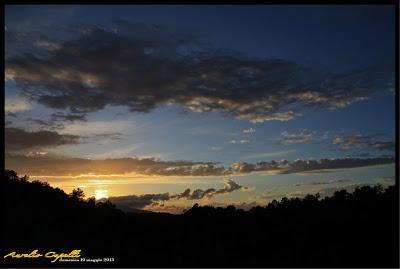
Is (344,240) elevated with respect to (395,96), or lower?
lower

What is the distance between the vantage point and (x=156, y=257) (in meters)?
26.5

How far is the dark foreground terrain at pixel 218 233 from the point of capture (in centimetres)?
2480

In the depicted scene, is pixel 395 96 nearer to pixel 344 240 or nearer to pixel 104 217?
pixel 344 240

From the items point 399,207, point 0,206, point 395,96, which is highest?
point 395,96

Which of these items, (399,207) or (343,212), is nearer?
(399,207)

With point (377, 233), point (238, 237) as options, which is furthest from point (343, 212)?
point (238, 237)

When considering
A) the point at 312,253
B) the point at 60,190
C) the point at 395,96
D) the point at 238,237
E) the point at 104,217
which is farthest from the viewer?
the point at 60,190

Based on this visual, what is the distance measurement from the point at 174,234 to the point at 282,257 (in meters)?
11.1

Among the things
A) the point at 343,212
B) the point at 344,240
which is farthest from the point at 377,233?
the point at 343,212

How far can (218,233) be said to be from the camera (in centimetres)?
3544

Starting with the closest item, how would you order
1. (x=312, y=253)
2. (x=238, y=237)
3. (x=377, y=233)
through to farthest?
(x=312, y=253), (x=377, y=233), (x=238, y=237)

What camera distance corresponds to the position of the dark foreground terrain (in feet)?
81.4

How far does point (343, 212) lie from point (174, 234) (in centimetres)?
1336

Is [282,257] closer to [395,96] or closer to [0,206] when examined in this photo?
[395,96]
